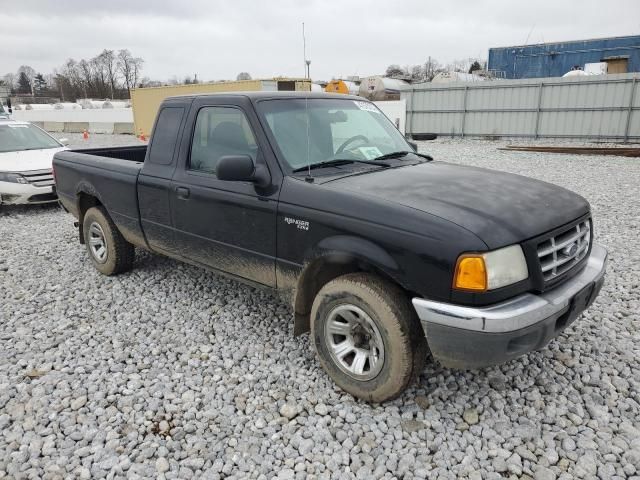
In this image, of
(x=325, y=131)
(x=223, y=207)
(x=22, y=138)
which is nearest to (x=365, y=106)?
(x=325, y=131)

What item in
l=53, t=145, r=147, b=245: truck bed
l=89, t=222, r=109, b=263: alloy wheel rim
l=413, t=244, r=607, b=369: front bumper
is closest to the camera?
l=413, t=244, r=607, b=369: front bumper

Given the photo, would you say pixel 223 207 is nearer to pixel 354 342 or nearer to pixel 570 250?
pixel 354 342

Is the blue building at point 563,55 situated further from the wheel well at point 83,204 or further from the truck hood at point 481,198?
the wheel well at point 83,204

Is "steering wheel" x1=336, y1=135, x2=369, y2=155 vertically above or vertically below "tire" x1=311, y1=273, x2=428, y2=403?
above

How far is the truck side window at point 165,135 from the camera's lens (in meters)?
4.19

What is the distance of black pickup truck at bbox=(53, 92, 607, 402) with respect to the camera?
2561 millimetres

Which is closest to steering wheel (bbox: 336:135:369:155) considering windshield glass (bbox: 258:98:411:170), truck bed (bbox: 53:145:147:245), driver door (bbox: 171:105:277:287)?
windshield glass (bbox: 258:98:411:170)

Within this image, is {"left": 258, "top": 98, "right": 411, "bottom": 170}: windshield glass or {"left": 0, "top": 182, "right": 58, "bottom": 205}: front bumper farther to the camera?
{"left": 0, "top": 182, "right": 58, "bottom": 205}: front bumper

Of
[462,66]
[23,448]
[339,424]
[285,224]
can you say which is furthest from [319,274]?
[462,66]

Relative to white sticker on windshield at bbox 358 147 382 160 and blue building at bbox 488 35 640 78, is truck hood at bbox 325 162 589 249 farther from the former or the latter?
blue building at bbox 488 35 640 78

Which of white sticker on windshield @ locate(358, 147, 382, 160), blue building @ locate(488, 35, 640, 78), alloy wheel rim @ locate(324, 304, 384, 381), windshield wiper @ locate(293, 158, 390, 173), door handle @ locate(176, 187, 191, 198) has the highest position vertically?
blue building @ locate(488, 35, 640, 78)

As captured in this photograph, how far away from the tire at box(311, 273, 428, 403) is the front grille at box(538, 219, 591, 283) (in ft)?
2.68

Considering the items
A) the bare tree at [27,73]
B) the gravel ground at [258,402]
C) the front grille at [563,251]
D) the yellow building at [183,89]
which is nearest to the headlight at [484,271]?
the front grille at [563,251]

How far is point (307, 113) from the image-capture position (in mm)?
3748
